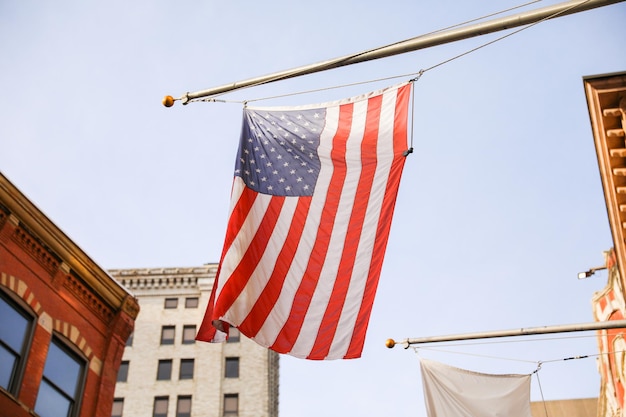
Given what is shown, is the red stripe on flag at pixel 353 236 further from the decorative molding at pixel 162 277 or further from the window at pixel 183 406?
the decorative molding at pixel 162 277

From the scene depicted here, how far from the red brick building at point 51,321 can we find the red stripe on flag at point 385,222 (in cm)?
1024

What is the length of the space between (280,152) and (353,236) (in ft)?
6.05

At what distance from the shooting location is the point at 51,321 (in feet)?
68.0

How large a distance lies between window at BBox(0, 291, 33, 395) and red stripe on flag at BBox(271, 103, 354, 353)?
999 cm

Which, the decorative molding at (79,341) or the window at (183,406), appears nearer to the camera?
the decorative molding at (79,341)

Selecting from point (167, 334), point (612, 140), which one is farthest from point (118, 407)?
point (612, 140)

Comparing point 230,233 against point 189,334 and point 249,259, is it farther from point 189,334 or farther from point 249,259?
point 189,334

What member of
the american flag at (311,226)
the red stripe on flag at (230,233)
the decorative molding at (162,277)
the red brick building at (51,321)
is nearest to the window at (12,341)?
the red brick building at (51,321)

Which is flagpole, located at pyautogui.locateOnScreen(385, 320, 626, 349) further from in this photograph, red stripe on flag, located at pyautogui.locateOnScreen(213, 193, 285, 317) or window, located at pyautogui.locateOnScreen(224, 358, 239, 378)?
window, located at pyautogui.locateOnScreen(224, 358, 239, 378)

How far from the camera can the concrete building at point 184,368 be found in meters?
60.8

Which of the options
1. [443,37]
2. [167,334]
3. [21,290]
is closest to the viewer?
[443,37]

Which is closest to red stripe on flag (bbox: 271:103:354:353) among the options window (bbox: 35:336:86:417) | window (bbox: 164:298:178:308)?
window (bbox: 35:336:86:417)

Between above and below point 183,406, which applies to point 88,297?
below

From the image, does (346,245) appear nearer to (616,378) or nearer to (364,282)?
(364,282)
